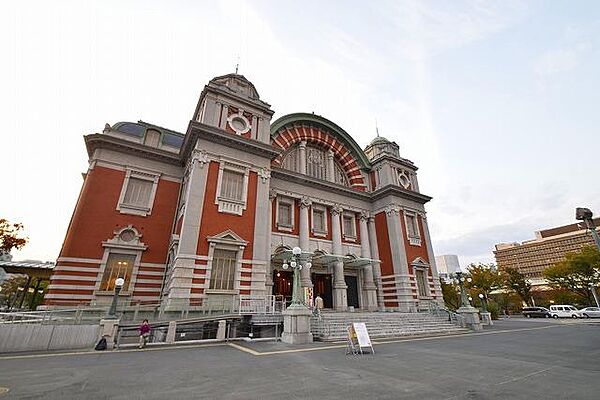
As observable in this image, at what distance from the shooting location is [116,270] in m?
15.4

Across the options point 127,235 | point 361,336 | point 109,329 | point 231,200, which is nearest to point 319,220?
point 231,200

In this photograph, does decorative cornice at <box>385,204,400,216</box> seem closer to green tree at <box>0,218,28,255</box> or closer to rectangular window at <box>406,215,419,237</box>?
rectangular window at <box>406,215,419,237</box>

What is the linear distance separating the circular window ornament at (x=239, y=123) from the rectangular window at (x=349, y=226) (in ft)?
38.4

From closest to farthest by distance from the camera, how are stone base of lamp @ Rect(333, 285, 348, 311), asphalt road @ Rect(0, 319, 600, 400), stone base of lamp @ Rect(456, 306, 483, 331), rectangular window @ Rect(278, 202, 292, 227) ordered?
asphalt road @ Rect(0, 319, 600, 400)
stone base of lamp @ Rect(456, 306, 483, 331)
stone base of lamp @ Rect(333, 285, 348, 311)
rectangular window @ Rect(278, 202, 292, 227)

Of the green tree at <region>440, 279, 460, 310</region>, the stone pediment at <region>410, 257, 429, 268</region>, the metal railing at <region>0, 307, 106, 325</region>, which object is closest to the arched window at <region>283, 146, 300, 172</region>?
the stone pediment at <region>410, 257, 429, 268</region>

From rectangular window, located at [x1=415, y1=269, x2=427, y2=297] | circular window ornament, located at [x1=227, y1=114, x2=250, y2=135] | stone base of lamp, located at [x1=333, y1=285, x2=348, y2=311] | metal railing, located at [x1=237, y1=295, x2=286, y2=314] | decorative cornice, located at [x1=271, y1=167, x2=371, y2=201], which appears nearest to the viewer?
metal railing, located at [x1=237, y1=295, x2=286, y2=314]

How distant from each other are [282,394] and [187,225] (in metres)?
12.1

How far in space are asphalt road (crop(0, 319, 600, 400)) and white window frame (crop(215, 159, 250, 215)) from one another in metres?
9.09

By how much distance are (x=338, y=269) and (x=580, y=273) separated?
40026 millimetres

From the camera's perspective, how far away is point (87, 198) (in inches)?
620

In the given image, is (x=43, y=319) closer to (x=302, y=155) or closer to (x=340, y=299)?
(x=340, y=299)

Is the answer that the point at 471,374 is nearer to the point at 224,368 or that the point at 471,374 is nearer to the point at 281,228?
the point at 224,368

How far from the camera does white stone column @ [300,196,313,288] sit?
19.2 metres

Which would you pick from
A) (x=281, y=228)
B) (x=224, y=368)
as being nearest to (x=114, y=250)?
(x=281, y=228)
